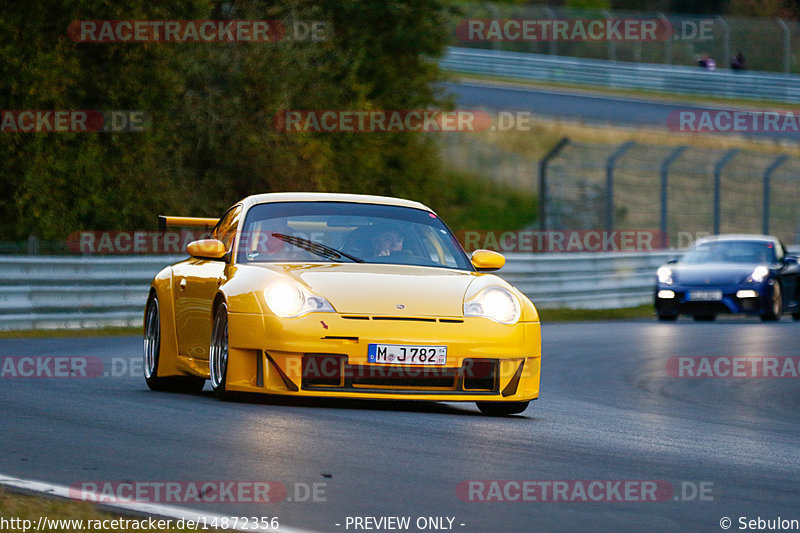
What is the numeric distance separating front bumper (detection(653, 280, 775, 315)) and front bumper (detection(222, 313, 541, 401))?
13118 millimetres

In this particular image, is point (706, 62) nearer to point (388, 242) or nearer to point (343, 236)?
point (388, 242)

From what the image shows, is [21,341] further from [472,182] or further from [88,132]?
[472,182]

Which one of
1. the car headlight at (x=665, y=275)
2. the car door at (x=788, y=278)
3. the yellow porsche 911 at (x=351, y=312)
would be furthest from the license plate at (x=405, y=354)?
the car door at (x=788, y=278)

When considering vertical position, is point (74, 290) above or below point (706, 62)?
below

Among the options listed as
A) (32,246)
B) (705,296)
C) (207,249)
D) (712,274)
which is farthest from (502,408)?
(712,274)

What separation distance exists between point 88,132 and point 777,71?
3522 cm

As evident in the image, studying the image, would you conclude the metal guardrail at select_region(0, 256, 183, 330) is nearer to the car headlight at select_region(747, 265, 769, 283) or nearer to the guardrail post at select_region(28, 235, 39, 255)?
the guardrail post at select_region(28, 235, 39, 255)

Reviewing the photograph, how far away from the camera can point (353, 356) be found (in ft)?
28.6

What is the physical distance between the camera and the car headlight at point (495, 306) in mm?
9070

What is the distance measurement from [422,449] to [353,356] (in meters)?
1.45

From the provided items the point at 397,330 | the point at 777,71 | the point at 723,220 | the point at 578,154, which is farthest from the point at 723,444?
the point at 777,71

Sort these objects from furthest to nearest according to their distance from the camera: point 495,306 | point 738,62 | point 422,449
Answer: point 738,62, point 495,306, point 422,449

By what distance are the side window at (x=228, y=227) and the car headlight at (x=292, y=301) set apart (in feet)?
3.59

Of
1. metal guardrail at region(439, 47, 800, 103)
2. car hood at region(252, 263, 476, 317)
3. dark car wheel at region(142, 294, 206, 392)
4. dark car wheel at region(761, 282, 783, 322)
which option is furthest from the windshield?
metal guardrail at region(439, 47, 800, 103)
